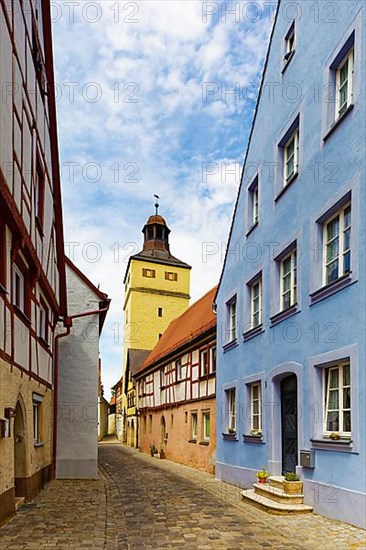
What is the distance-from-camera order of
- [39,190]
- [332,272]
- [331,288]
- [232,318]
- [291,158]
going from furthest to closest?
[232,318], [39,190], [291,158], [332,272], [331,288]

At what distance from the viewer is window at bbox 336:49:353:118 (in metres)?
9.02

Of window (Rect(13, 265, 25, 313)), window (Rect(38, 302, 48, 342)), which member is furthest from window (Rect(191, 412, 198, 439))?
window (Rect(13, 265, 25, 313))

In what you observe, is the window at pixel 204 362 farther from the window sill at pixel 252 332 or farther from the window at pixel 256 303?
the window at pixel 256 303

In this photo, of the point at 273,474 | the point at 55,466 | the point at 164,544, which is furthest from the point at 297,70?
the point at 55,466

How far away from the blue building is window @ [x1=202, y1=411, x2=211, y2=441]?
4.07 metres

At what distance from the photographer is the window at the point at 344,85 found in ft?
29.6

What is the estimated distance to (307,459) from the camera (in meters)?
9.51

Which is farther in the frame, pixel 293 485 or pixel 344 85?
pixel 293 485

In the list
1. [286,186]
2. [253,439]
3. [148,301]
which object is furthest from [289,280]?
[148,301]

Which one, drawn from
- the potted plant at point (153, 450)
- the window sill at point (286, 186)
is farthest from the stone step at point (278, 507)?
the potted plant at point (153, 450)

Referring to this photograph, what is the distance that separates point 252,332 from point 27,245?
230 inches

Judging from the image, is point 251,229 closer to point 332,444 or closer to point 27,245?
point 27,245

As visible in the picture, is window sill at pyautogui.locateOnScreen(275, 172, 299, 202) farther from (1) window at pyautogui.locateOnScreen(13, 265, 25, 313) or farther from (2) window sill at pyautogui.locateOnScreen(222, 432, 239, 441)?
(2) window sill at pyautogui.locateOnScreen(222, 432, 239, 441)

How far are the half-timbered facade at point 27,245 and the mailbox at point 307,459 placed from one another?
4886 mm
